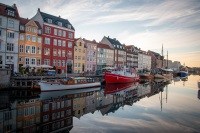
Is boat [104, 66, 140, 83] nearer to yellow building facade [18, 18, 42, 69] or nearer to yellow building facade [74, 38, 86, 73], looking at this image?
yellow building facade [74, 38, 86, 73]

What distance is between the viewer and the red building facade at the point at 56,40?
4803 centimetres

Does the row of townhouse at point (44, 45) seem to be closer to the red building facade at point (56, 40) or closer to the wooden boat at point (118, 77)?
the red building facade at point (56, 40)

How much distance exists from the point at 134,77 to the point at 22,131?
155 feet

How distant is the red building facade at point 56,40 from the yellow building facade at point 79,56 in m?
2.04

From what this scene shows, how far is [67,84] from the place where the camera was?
31.5 m

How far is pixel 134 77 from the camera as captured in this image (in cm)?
5588

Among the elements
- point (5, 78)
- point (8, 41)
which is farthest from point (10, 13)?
point (5, 78)

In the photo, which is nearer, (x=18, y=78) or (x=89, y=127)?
(x=89, y=127)

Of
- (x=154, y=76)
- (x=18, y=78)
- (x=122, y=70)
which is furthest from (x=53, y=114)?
(x=154, y=76)

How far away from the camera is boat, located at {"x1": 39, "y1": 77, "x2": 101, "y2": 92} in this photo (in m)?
29.1

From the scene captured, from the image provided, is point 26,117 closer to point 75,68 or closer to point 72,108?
point 72,108

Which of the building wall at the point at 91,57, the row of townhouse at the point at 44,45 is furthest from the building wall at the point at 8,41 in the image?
the building wall at the point at 91,57

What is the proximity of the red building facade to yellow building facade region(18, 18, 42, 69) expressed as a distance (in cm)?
177

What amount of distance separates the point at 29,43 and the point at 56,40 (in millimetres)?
9663
